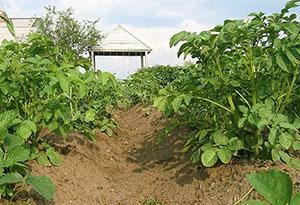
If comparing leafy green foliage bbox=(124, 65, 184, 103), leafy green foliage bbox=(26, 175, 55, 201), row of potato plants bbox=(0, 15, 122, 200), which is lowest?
leafy green foliage bbox=(124, 65, 184, 103)

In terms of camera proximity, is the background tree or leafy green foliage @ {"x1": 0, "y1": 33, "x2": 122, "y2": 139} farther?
the background tree

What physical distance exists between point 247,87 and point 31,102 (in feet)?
4.85

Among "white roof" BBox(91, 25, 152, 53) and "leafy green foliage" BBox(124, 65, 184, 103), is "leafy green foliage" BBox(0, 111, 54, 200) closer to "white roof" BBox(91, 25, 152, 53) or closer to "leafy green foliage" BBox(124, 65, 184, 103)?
"leafy green foliage" BBox(124, 65, 184, 103)

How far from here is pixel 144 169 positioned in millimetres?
4465

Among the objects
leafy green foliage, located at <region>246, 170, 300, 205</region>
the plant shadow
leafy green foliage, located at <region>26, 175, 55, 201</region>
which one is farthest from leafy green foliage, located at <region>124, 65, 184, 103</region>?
leafy green foliage, located at <region>246, 170, 300, 205</region>

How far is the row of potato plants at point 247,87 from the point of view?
9.48 feet

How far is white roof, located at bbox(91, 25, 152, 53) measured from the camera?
24297 mm

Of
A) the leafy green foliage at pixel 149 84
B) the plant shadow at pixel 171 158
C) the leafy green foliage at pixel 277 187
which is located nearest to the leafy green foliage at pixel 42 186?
the plant shadow at pixel 171 158

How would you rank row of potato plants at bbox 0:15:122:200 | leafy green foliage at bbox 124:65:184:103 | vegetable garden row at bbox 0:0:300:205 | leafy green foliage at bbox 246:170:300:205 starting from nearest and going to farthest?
leafy green foliage at bbox 246:170:300:205 → row of potato plants at bbox 0:15:122:200 → vegetable garden row at bbox 0:0:300:205 → leafy green foliage at bbox 124:65:184:103

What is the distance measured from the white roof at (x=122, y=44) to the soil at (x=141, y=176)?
753 inches

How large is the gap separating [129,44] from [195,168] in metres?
21.3

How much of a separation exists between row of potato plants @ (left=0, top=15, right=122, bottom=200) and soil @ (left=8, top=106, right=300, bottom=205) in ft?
0.97

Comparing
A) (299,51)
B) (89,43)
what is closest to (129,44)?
(89,43)

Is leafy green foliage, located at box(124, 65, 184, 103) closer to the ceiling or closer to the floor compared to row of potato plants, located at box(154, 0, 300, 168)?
closer to the floor
